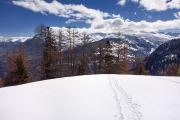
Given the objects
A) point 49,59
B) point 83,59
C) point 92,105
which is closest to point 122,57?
point 83,59

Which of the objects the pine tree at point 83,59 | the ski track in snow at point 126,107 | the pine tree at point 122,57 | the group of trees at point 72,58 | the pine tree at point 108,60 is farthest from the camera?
the pine tree at point 122,57

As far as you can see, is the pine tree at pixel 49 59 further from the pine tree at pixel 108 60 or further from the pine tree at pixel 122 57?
the pine tree at pixel 122 57

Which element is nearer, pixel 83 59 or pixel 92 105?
pixel 92 105

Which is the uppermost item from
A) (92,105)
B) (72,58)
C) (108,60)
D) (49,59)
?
(49,59)

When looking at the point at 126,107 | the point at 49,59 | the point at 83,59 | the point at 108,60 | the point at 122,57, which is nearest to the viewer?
the point at 126,107

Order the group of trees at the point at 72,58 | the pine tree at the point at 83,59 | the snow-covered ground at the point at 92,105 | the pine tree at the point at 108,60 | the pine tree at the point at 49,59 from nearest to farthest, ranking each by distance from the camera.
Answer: the snow-covered ground at the point at 92,105, the pine tree at the point at 49,59, the group of trees at the point at 72,58, the pine tree at the point at 83,59, the pine tree at the point at 108,60

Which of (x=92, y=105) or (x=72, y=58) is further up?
(x=72, y=58)

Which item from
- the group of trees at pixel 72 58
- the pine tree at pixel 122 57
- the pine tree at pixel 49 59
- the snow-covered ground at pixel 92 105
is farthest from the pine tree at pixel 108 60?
the snow-covered ground at pixel 92 105

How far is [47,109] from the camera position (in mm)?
12836

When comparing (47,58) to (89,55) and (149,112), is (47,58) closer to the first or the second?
(89,55)

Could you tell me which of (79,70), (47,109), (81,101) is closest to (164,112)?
(81,101)

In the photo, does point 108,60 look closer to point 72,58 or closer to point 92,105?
point 72,58

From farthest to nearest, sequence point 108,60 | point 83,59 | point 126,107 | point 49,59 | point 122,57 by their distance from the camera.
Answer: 1. point 122,57
2. point 108,60
3. point 83,59
4. point 49,59
5. point 126,107

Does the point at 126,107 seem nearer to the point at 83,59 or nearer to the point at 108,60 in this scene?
the point at 83,59
